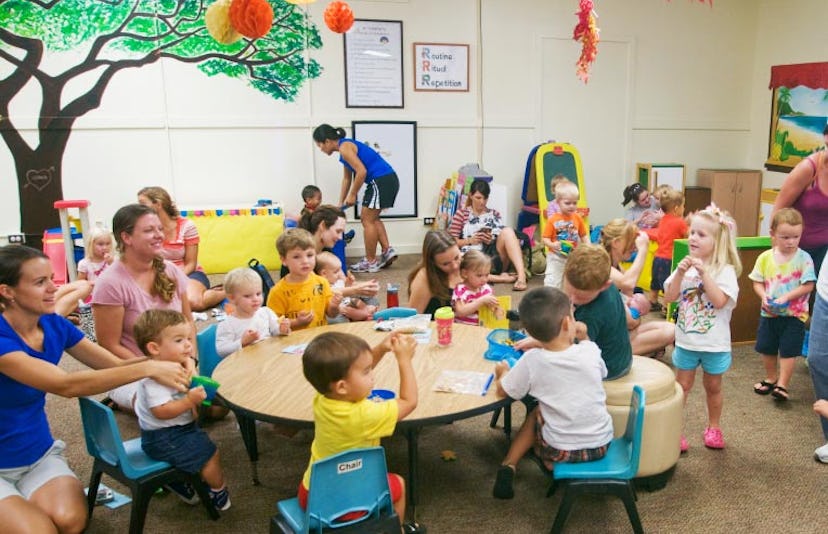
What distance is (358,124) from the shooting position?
7.53 meters

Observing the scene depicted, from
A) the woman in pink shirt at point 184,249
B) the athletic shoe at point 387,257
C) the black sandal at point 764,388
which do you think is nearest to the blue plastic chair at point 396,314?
the woman in pink shirt at point 184,249

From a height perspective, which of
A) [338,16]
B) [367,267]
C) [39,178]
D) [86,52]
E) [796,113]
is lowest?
[367,267]

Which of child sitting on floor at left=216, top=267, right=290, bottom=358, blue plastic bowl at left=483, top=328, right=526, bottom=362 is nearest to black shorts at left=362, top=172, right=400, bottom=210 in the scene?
child sitting on floor at left=216, top=267, right=290, bottom=358

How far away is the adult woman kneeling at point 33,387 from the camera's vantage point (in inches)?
85.5

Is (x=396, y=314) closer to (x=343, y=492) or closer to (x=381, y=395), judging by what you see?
(x=381, y=395)

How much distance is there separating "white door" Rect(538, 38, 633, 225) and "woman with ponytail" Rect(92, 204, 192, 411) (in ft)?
19.6

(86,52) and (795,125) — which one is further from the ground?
(86,52)

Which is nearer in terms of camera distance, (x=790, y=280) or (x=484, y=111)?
(x=790, y=280)

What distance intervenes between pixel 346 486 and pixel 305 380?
0.68 m

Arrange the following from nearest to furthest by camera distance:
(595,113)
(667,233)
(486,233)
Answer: (667,233) → (486,233) → (595,113)

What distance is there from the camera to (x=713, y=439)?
3252mm

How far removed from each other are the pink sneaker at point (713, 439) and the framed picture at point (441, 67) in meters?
5.46

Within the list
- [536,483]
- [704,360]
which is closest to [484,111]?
[704,360]

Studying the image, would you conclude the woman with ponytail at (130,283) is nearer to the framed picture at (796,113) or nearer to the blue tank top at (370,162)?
the blue tank top at (370,162)
